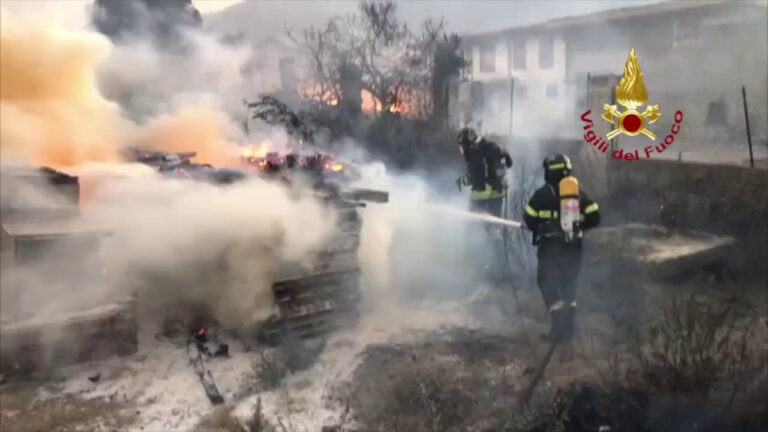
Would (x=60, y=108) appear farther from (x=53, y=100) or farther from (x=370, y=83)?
(x=370, y=83)

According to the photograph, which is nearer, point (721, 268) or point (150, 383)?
point (150, 383)

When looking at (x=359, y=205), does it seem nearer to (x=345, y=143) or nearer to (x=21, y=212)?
(x=345, y=143)

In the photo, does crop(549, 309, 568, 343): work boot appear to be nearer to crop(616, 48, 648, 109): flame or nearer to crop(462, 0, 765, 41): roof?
crop(616, 48, 648, 109): flame

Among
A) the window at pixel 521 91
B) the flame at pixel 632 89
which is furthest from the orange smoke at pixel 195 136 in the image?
the flame at pixel 632 89

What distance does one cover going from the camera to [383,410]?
149 inches

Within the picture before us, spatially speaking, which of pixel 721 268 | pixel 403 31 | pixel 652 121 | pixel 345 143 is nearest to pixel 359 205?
pixel 345 143

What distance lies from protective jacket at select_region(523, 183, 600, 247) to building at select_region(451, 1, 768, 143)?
474 millimetres

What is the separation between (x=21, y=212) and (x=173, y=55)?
1298mm

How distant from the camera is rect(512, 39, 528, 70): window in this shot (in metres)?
4.64

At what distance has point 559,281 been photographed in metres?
4.45

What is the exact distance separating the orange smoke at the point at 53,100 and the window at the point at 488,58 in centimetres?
242

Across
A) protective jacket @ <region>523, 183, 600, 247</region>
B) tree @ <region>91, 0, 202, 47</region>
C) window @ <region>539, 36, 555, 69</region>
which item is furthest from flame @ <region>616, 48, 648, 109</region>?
tree @ <region>91, 0, 202, 47</region>

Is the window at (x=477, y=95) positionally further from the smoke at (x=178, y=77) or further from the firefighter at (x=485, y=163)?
the smoke at (x=178, y=77)

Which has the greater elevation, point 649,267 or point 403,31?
point 403,31
